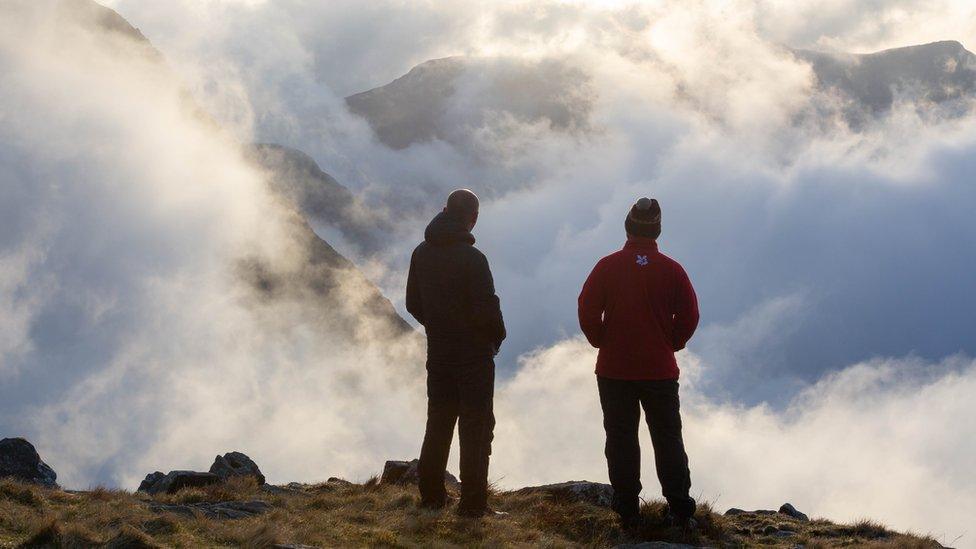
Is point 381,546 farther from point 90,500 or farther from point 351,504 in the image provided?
point 90,500

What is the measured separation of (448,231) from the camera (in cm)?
941

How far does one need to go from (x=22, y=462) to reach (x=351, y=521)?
25.4 feet

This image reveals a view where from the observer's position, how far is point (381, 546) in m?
7.85

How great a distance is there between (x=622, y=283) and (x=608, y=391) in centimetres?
106

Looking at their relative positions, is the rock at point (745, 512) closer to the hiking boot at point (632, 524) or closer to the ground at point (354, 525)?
the ground at point (354, 525)

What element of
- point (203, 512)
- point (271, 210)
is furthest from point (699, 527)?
point (271, 210)

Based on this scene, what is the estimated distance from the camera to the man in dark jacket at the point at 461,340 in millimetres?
9281

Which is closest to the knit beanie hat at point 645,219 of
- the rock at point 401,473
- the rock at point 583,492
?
the rock at point 583,492

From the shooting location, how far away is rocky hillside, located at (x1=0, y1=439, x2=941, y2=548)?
747 centimetres

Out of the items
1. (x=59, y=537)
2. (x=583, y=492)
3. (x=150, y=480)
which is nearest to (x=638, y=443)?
(x=583, y=492)

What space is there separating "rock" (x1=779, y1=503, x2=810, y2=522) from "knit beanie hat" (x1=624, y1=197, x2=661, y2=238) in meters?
4.59

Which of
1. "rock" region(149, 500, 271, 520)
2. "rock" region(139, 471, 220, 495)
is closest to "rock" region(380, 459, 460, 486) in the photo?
"rock" region(139, 471, 220, 495)

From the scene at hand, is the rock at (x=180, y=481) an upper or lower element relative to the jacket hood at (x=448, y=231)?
lower

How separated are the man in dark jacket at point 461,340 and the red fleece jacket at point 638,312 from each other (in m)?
1.00
